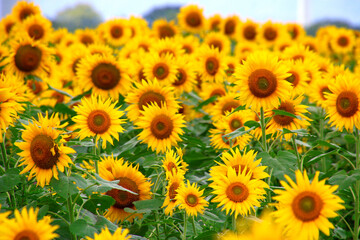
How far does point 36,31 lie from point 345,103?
2880mm

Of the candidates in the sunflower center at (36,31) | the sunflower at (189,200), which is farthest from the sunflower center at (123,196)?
the sunflower center at (36,31)

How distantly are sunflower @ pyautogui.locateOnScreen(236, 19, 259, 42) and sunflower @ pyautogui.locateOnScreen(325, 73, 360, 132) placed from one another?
3.07m

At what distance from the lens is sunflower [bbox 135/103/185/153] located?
243 cm

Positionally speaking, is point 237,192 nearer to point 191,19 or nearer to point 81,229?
point 81,229

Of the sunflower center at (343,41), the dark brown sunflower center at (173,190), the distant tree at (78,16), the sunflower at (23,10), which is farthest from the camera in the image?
the distant tree at (78,16)

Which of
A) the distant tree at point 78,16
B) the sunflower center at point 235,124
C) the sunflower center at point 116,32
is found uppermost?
the distant tree at point 78,16

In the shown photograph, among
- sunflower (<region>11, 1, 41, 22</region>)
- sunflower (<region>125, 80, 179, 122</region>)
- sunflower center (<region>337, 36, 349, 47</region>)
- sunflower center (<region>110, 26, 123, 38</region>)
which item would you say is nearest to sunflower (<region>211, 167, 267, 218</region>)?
sunflower (<region>125, 80, 179, 122</region>)

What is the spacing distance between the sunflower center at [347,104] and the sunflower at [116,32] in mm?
3045

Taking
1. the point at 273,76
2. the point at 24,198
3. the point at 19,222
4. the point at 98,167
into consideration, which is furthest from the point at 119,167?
the point at 19,222

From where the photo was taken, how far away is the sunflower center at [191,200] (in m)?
1.99

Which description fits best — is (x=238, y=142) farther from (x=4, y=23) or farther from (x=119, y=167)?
(x=4, y=23)

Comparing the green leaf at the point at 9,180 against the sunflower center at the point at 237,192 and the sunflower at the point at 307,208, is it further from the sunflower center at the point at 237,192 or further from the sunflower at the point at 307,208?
the sunflower at the point at 307,208

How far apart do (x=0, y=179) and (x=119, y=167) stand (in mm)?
537

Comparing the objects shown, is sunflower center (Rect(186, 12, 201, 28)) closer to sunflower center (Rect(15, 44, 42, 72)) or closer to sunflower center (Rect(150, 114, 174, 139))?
sunflower center (Rect(15, 44, 42, 72))
